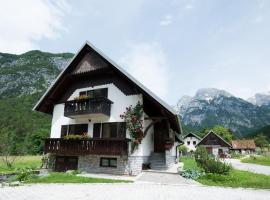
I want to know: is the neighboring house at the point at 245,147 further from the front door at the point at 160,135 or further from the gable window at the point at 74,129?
the gable window at the point at 74,129

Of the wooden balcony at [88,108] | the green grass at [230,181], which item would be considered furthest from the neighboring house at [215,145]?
the green grass at [230,181]

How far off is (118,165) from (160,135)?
17.8ft

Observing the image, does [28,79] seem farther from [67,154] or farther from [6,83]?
[67,154]

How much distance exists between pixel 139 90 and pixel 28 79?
4023 inches

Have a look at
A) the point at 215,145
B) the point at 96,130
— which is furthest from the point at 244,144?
the point at 96,130

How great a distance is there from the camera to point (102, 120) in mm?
19375

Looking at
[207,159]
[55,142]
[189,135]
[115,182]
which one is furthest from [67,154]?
[189,135]

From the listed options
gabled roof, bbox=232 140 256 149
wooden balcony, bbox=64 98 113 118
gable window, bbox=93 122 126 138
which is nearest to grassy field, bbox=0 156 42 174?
wooden balcony, bbox=64 98 113 118

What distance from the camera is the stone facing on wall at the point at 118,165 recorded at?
680 inches

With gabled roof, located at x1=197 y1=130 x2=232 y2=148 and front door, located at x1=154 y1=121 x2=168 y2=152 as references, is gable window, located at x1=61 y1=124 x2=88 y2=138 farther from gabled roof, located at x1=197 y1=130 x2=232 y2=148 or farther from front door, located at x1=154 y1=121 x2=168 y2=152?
gabled roof, located at x1=197 y1=130 x2=232 y2=148

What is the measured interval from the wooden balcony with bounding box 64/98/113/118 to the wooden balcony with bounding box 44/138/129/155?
2.02 m

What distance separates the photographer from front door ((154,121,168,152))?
21281mm

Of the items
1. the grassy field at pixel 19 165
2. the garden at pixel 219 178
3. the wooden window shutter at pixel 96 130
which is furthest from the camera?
the wooden window shutter at pixel 96 130

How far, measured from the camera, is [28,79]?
355ft
